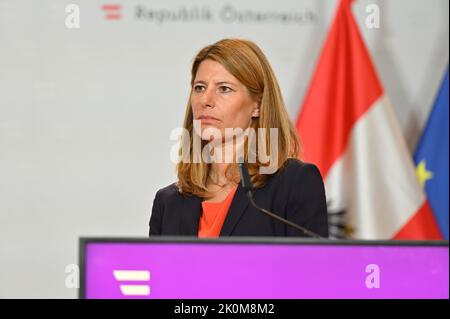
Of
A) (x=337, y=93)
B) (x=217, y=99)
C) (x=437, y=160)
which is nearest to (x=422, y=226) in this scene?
(x=437, y=160)

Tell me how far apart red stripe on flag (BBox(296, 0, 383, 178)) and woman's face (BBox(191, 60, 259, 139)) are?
3.94 feet

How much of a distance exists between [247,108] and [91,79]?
144cm

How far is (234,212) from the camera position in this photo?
1952 mm

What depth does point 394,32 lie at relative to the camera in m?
3.60

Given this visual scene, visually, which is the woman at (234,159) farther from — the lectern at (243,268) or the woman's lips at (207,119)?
the lectern at (243,268)

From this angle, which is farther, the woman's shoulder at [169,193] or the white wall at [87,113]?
the white wall at [87,113]

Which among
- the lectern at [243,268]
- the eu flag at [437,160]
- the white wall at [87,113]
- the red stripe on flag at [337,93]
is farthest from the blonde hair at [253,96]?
the eu flag at [437,160]

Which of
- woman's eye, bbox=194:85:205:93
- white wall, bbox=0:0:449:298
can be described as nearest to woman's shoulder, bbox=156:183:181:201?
woman's eye, bbox=194:85:205:93

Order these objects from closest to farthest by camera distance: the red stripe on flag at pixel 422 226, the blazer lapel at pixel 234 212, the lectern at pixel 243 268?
the lectern at pixel 243 268 → the blazer lapel at pixel 234 212 → the red stripe on flag at pixel 422 226

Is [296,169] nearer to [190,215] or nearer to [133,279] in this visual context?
[190,215]

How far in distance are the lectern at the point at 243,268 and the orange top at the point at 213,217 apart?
76 centimetres

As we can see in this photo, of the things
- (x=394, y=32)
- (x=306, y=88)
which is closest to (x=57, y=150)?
(x=306, y=88)

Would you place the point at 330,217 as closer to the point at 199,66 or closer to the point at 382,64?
the point at 382,64

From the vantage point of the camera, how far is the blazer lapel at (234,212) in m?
1.92
